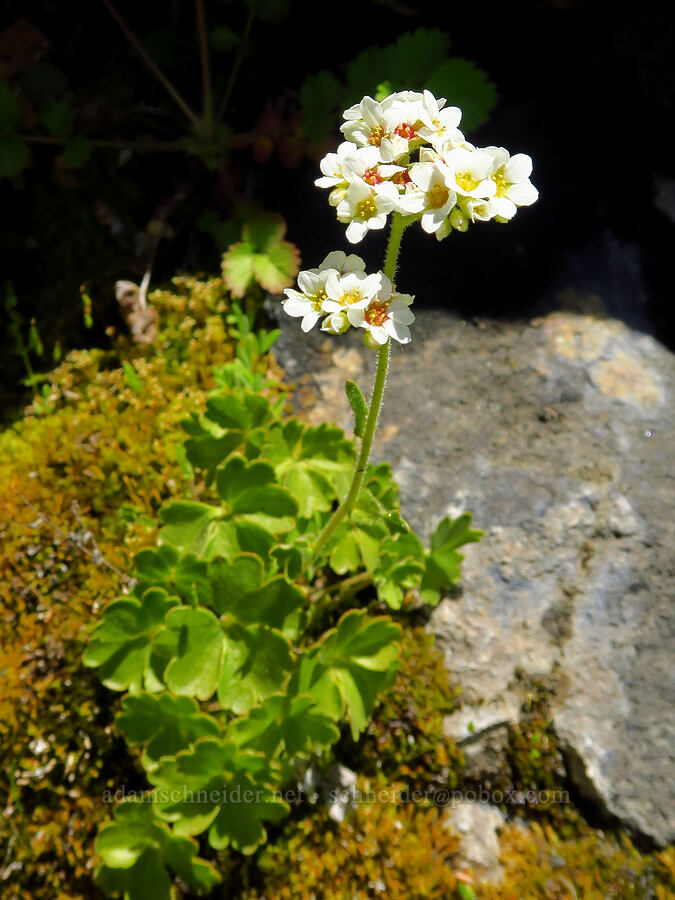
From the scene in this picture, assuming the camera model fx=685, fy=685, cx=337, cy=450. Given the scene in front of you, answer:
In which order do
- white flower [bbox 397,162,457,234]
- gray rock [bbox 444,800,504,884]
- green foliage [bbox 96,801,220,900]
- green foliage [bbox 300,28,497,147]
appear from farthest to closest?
green foliage [bbox 300,28,497,147] < gray rock [bbox 444,800,504,884] < green foliage [bbox 96,801,220,900] < white flower [bbox 397,162,457,234]

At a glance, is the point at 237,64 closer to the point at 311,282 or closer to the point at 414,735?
the point at 311,282

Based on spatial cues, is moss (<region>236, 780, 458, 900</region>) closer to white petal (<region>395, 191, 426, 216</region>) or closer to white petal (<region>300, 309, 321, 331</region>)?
white petal (<region>300, 309, 321, 331</region>)

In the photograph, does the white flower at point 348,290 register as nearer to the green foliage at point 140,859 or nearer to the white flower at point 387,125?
the white flower at point 387,125

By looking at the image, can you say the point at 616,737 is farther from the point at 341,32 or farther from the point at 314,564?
the point at 341,32

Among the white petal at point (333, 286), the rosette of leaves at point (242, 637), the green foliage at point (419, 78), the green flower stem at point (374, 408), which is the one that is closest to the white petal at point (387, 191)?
the green flower stem at point (374, 408)

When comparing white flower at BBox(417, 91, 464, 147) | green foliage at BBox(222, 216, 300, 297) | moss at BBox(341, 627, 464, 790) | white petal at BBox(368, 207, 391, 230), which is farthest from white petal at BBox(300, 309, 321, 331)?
moss at BBox(341, 627, 464, 790)

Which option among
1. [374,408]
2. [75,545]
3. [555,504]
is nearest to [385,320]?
[374,408]
